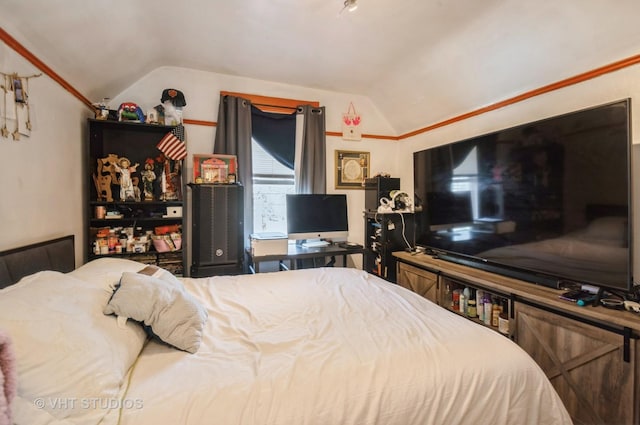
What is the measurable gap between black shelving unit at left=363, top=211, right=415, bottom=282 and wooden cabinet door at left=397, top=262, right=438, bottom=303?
0.50 ft

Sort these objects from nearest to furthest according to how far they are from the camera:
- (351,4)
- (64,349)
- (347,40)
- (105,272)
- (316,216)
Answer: (64,349) → (105,272) → (351,4) → (347,40) → (316,216)

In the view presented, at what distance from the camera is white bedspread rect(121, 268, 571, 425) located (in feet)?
2.81

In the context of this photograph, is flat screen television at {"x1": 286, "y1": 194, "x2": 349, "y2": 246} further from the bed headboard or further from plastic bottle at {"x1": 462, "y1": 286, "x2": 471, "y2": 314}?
the bed headboard

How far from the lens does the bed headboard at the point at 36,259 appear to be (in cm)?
123

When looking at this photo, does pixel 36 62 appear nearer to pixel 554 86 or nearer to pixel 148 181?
pixel 148 181

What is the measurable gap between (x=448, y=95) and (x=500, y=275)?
5.63ft

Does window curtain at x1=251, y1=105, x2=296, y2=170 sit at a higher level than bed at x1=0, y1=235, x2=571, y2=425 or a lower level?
higher

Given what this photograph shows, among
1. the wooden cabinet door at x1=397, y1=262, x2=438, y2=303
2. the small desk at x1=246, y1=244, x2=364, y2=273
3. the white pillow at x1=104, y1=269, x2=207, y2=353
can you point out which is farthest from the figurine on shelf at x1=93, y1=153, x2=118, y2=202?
the wooden cabinet door at x1=397, y1=262, x2=438, y2=303

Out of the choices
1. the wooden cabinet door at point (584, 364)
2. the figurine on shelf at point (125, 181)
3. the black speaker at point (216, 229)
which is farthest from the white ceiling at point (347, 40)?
the wooden cabinet door at point (584, 364)

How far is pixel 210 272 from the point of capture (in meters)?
2.61

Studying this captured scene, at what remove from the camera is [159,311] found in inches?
45.4

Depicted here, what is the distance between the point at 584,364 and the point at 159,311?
82.5 inches

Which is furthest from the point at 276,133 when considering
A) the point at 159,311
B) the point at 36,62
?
the point at 159,311

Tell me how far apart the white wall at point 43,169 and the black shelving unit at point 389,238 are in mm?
2500
